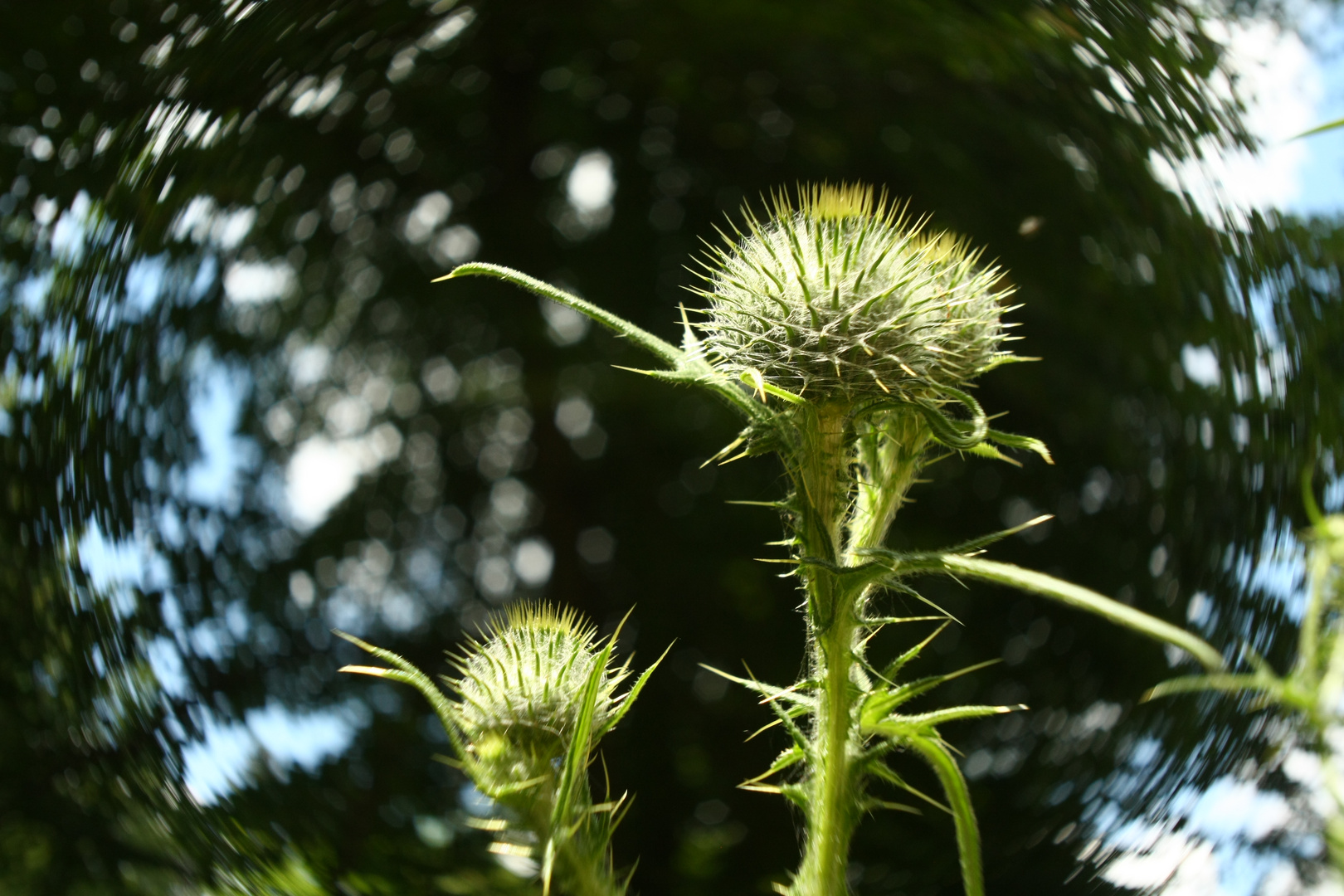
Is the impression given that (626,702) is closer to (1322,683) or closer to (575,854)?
(575,854)

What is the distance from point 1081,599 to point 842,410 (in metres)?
0.37

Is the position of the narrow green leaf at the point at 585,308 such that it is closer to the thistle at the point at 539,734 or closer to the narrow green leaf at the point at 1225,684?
the thistle at the point at 539,734

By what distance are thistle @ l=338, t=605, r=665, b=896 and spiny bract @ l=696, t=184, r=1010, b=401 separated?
0.37 meters

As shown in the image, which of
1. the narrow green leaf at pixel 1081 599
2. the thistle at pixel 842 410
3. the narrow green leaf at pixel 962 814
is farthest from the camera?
the thistle at pixel 842 410

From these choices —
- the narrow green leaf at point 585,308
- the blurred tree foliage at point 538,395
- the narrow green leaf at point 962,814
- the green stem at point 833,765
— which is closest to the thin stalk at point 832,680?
the green stem at point 833,765

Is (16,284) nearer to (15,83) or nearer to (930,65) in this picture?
(15,83)

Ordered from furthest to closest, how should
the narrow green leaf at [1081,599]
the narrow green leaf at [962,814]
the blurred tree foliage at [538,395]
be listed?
the blurred tree foliage at [538,395] → the narrow green leaf at [962,814] → the narrow green leaf at [1081,599]

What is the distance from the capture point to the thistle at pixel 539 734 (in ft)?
2.56

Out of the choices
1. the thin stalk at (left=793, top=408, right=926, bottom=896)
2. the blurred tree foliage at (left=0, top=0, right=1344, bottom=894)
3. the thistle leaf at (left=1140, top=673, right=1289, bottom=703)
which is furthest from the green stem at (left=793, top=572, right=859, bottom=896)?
the blurred tree foliage at (left=0, top=0, right=1344, bottom=894)

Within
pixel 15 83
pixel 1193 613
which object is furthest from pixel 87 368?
pixel 1193 613

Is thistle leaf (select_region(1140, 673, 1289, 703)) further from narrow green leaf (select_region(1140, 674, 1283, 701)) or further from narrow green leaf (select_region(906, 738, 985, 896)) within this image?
narrow green leaf (select_region(906, 738, 985, 896))

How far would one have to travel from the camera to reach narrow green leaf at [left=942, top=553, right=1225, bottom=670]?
1.81ft

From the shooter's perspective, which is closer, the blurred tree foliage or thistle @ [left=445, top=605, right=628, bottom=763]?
thistle @ [left=445, top=605, right=628, bottom=763]

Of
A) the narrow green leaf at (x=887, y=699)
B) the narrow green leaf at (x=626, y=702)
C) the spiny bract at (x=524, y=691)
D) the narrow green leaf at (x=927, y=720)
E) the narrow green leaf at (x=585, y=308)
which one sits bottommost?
the narrow green leaf at (x=927, y=720)
